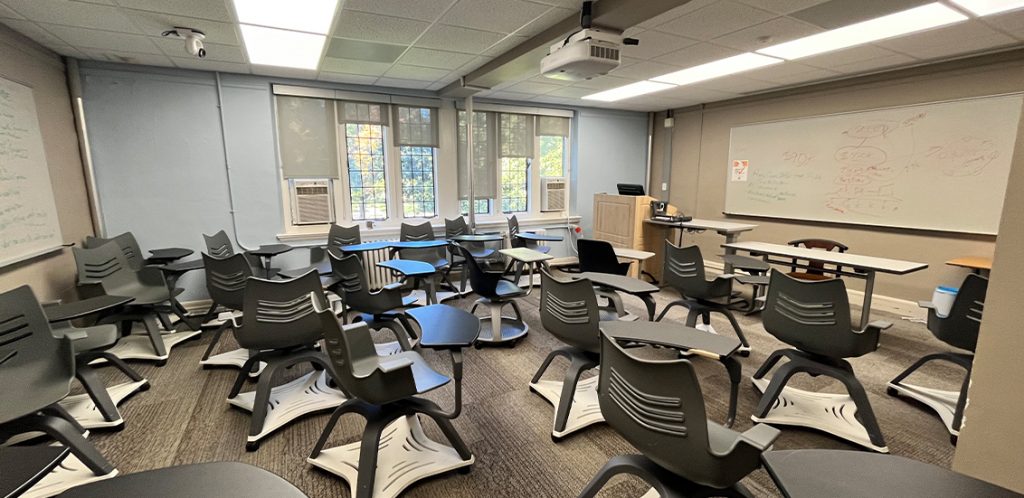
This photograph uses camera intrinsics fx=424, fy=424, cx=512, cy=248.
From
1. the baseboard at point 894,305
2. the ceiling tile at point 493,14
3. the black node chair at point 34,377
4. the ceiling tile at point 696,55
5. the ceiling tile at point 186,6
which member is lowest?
the baseboard at point 894,305

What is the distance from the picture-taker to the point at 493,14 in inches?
120

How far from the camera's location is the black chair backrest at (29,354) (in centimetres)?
206

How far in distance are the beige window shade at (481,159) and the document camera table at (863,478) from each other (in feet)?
17.9

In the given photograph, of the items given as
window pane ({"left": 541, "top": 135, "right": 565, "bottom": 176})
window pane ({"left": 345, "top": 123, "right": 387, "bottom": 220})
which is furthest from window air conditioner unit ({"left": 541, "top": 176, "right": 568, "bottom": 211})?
window pane ({"left": 345, "top": 123, "right": 387, "bottom": 220})

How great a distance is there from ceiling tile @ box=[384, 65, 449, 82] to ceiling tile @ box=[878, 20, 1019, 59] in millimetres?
4193

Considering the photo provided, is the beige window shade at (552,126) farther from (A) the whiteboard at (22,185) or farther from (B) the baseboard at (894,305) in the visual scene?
(A) the whiteboard at (22,185)

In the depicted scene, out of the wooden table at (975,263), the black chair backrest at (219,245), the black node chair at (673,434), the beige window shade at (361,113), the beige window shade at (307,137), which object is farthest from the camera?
the beige window shade at (361,113)

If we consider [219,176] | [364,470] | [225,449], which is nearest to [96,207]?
[219,176]

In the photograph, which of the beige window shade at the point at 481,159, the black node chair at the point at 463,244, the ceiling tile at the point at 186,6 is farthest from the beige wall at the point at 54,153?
the beige window shade at the point at 481,159

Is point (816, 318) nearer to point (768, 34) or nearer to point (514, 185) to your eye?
point (768, 34)

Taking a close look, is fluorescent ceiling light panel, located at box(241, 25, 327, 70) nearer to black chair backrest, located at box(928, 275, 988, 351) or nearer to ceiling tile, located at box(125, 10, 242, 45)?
ceiling tile, located at box(125, 10, 242, 45)

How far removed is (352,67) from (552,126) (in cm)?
331

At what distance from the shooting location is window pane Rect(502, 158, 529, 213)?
→ 6.72 meters

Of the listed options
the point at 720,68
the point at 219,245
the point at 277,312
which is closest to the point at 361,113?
the point at 219,245
